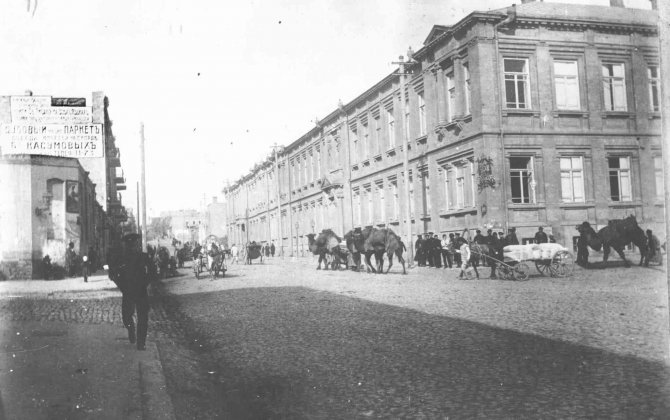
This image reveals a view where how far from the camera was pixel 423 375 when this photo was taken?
5527 millimetres

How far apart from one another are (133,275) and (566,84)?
61.2 feet

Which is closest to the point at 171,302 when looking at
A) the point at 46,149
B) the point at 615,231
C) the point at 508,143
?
the point at 46,149

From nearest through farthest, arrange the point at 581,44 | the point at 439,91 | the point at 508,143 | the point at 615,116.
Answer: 1. the point at 615,116
2. the point at 581,44
3. the point at 508,143
4. the point at 439,91

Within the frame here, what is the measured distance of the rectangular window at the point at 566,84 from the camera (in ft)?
68.5

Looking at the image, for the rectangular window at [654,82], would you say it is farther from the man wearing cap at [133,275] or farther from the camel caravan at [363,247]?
the camel caravan at [363,247]

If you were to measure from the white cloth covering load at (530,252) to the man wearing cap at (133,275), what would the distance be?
10085 mm

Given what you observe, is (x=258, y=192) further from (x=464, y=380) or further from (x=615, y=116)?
(x=464, y=380)

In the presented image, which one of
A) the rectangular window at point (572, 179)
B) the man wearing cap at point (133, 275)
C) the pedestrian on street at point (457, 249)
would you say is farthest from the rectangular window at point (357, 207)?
the man wearing cap at point (133, 275)

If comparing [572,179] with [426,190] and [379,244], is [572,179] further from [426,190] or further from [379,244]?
[379,244]

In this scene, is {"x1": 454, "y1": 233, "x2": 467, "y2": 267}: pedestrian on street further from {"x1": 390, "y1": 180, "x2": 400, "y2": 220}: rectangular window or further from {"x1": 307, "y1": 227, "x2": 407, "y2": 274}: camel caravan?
{"x1": 390, "y1": 180, "x2": 400, "y2": 220}: rectangular window

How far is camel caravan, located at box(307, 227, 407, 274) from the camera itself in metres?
20.0

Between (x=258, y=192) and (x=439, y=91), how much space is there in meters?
39.2

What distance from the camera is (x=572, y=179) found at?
72.1ft

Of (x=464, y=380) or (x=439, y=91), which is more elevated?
(x=439, y=91)
